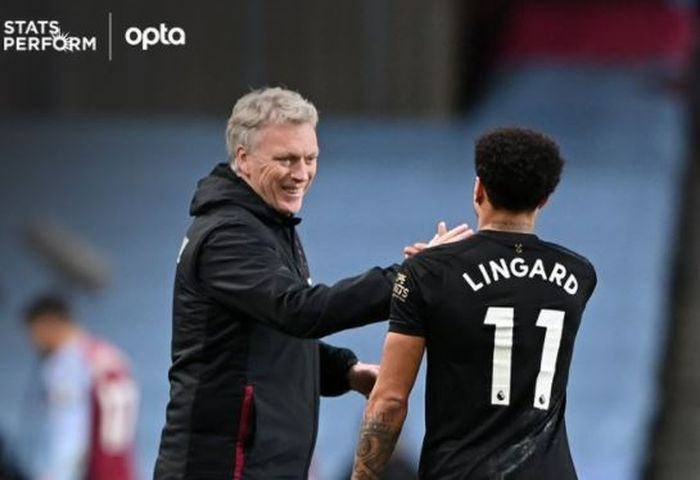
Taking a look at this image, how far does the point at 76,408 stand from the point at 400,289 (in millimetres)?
6596

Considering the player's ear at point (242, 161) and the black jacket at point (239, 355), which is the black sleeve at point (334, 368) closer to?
the black jacket at point (239, 355)

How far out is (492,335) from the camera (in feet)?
12.5

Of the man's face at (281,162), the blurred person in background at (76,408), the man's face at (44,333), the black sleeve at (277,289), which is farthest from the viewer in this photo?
the man's face at (44,333)

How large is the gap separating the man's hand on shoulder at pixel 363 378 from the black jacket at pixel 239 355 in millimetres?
225

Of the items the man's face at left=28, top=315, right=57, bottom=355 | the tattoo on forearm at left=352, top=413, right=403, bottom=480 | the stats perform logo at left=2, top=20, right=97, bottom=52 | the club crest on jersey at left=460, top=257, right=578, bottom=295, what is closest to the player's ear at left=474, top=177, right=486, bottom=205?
the club crest on jersey at left=460, top=257, right=578, bottom=295

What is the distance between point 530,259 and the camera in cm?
387

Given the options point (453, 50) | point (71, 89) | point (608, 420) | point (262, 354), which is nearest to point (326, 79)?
Answer: point (453, 50)

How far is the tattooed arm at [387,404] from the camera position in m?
3.82

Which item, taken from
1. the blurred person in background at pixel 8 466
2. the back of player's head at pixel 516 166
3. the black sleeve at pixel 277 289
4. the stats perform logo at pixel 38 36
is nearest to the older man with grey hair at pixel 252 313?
the black sleeve at pixel 277 289

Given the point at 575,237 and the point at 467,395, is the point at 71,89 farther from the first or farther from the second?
the point at 467,395

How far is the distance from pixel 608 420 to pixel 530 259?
687cm

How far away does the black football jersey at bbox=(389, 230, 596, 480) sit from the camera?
150 inches

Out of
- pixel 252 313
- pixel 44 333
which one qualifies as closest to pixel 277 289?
pixel 252 313

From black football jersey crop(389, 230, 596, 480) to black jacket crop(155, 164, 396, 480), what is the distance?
299mm
